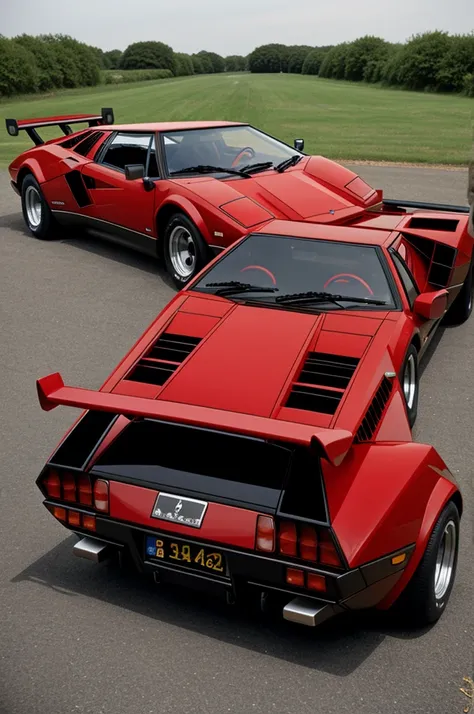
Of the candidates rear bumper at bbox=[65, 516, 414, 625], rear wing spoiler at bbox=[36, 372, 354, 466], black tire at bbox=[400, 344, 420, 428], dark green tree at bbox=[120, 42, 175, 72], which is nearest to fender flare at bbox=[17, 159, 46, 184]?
black tire at bbox=[400, 344, 420, 428]

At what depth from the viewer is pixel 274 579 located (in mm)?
3275

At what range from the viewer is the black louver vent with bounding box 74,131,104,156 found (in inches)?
388

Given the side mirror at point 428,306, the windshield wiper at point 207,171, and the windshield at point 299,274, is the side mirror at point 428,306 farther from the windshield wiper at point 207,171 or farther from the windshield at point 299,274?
the windshield wiper at point 207,171

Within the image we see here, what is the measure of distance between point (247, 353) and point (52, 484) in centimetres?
120

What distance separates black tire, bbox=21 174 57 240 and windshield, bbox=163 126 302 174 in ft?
7.37

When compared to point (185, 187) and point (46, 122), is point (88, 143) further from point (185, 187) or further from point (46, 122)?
point (185, 187)

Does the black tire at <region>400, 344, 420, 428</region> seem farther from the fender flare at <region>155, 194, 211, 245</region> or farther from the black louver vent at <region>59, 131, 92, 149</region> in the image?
the black louver vent at <region>59, 131, 92, 149</region>

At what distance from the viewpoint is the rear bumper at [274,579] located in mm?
3199

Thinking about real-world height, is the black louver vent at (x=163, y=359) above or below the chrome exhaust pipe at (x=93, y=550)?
above

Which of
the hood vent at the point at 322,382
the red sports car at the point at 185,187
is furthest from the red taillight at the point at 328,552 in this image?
the red sports car at the point at 185,187

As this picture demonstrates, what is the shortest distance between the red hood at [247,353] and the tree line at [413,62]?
162 ft

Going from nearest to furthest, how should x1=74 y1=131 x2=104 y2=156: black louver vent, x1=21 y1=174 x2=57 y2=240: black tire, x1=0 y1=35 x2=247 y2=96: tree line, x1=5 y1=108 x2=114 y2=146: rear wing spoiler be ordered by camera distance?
x1=74 y1=131 x2=104 y2=156: black louver vent → x1=5 y1=108 x2=114 y2=146: rear wing spoiler → x1=21 y1=174 x2=57 y2=240: black tire → x1=0 y1=35 x2=247 y2=96: tree line

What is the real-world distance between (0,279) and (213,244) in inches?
105

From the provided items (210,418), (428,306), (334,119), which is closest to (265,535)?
(210,418)
